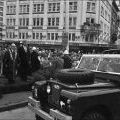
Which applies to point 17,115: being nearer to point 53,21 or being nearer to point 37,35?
point 53,21

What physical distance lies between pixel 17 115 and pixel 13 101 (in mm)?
1301

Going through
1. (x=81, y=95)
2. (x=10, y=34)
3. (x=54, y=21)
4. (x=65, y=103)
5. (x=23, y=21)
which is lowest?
(x=65, y=103)

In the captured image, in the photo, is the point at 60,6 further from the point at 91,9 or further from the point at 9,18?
the point at 9,18

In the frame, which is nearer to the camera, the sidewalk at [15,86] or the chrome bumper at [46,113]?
the chrome bumper at [46,113]

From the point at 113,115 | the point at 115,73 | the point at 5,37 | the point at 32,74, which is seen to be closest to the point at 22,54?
the point at 32,74

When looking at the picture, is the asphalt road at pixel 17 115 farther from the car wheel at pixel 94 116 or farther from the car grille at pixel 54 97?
the car wheel at pixel 94 116

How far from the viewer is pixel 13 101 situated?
9.66 metres

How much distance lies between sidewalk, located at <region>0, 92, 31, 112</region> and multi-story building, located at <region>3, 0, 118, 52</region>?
42574 mm

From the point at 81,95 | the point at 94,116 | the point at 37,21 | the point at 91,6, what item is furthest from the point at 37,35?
the point at 81,95

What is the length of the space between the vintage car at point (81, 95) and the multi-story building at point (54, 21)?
1824 inches

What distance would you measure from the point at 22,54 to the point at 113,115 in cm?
704

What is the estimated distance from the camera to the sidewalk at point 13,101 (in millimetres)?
8953

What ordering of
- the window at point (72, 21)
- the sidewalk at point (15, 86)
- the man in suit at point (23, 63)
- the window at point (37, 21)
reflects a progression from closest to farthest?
1. the sidewalk at point (15, 86)
2. the man in suit at point (23, 63)
3. the window at point (72, 21)
4. the window at point (37, 21)

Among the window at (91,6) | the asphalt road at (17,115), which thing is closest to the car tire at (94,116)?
the asphalt road at (17,115)
